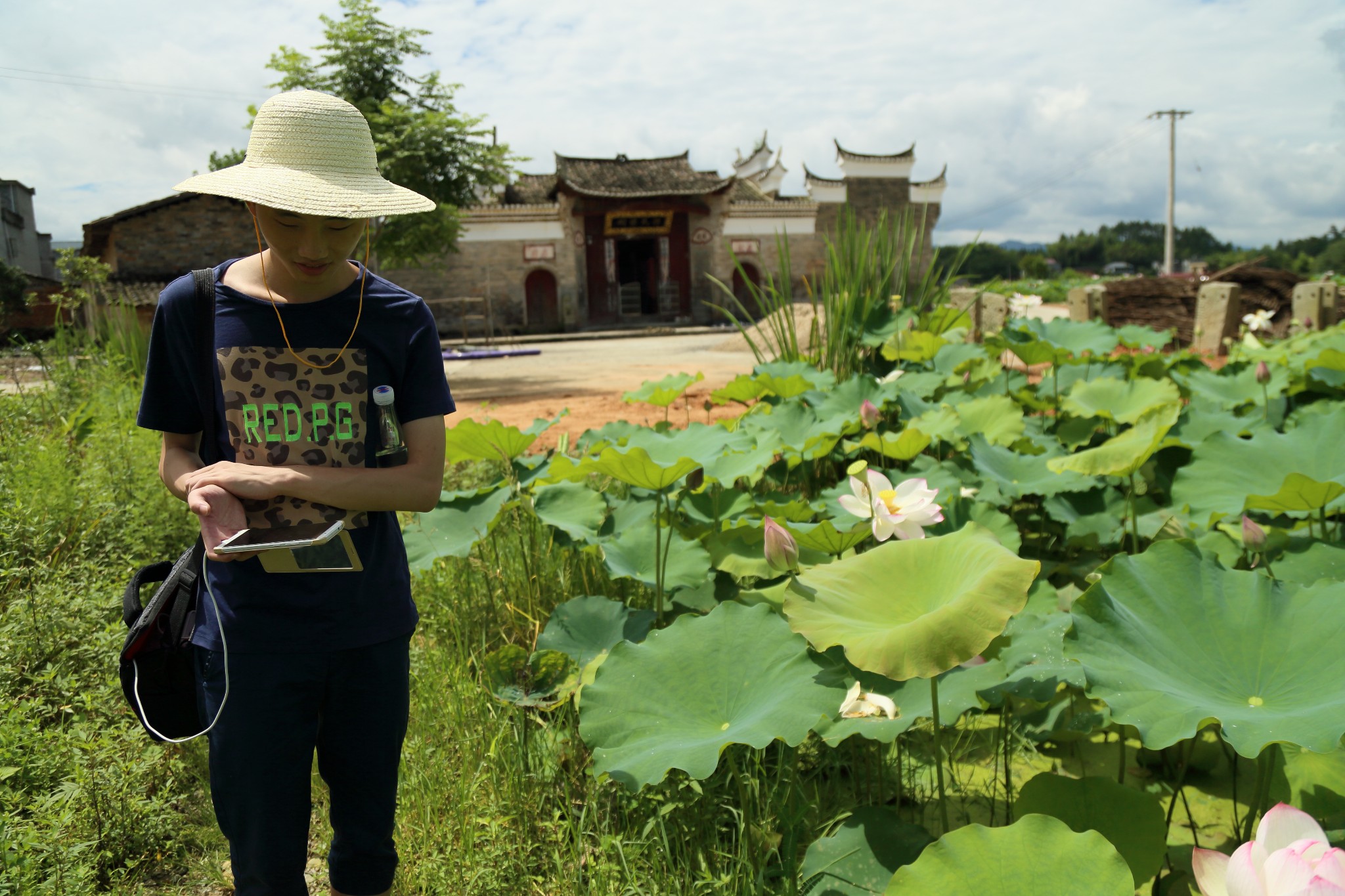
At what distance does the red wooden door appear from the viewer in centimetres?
1914

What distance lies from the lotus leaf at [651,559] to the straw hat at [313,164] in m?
1.01

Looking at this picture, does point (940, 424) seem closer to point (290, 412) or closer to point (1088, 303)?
point (290, 412)

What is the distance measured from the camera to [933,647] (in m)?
1.17

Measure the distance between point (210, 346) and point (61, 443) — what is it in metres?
2.30

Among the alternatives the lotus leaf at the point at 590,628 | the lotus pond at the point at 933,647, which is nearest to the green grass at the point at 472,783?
the lotus pond at the point at 933,647

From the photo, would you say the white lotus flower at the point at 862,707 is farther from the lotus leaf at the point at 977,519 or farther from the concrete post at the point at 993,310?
the concrete post at the point at 993,310

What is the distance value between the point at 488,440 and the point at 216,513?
1.37 meters

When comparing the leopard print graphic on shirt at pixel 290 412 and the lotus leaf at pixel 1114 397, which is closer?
the leopard print graphic on shirt at pixel 290 412

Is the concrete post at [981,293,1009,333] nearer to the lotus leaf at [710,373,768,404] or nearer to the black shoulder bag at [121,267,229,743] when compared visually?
the lotus leaf at [710,373,768,404]

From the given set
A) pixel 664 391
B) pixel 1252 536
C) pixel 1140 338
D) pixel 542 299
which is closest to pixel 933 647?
pixel 1252 536

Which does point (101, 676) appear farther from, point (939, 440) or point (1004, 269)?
point (1004, 269)

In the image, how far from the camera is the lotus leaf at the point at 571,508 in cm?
210

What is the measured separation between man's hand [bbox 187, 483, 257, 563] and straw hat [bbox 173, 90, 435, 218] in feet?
1.12

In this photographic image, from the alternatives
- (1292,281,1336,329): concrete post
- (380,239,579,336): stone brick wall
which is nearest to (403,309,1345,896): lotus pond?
(1292,281,1336,329): concrete post
